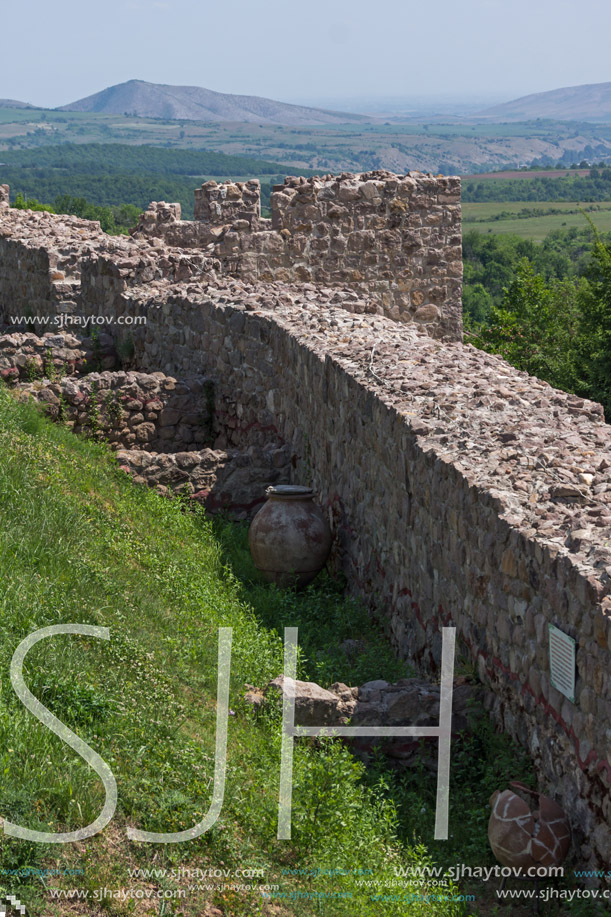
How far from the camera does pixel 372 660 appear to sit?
644 cm

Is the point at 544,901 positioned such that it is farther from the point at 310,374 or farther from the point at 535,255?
the point at 535,255

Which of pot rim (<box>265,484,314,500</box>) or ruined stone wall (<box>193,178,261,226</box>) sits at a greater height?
ruined stone wall (<box>193,178,261,226</box>)

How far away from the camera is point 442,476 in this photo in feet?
19.1

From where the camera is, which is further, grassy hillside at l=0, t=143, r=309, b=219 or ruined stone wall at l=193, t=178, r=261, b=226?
grassy hillside at l=0, t=143, r=309, b=219

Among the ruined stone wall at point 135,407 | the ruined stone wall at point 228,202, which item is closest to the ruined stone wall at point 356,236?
the ruined stone wall at point 228,202

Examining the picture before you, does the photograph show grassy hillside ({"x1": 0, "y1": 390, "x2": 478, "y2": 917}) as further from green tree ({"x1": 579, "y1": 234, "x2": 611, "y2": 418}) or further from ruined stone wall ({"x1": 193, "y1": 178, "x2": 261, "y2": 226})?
green tree ({"x1": 579, "y1": 234, "x2": 611, "y2": 418})

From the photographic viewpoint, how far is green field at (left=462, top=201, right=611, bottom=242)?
332 ft

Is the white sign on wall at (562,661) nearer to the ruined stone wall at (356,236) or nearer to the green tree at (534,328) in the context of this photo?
the ruined stone wall at (356,236)
